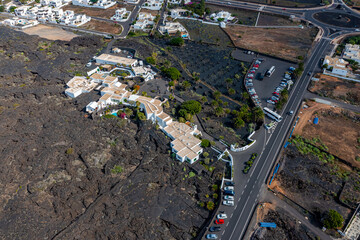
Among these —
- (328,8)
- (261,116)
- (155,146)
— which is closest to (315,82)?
(261,116)

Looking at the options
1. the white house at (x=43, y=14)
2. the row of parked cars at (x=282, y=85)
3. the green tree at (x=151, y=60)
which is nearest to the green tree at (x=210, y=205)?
the row of parked cars at (x=282, y=85)

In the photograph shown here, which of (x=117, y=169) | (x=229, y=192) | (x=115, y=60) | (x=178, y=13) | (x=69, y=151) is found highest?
(x=178, y=13)

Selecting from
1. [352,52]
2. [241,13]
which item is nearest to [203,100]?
[352,52]

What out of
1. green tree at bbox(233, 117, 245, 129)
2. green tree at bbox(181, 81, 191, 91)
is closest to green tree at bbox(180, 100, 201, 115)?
green tree at bbox(181, 81, 191, 91)

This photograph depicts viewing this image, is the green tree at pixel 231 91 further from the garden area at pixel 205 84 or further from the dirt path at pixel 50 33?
the dirt path at pixel 50 33

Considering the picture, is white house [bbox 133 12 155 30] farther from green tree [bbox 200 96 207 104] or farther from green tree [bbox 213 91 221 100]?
green tree [bbox 200 96 207 104]

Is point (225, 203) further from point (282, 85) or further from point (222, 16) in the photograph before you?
point (222, 16)
